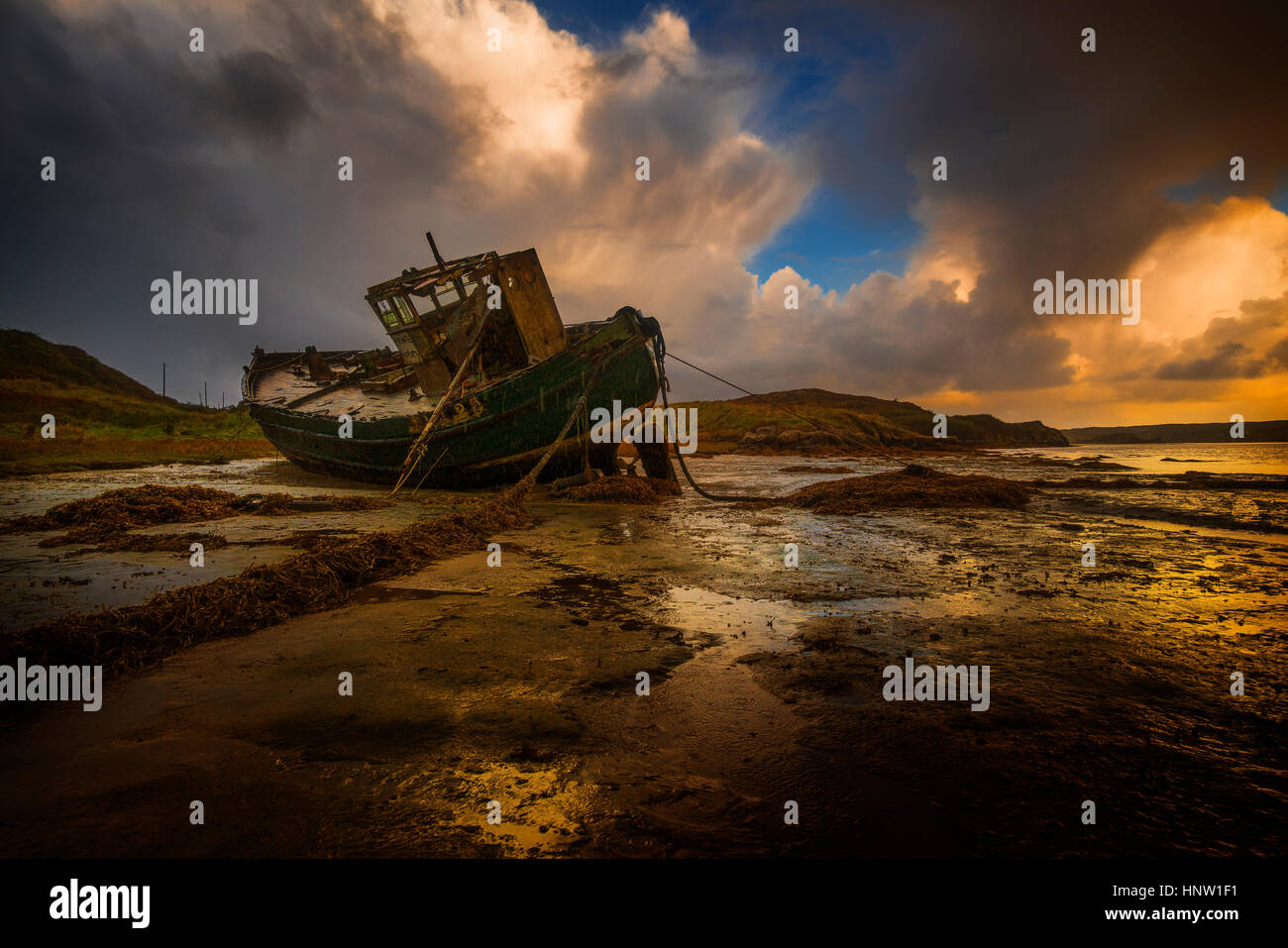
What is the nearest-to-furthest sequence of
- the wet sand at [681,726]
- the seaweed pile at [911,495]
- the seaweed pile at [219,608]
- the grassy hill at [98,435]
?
the wet sand at [681,726]
the seaweed pile at [219,608]
the seaweed pile at [911,495]
the grassy hill at [98,435]

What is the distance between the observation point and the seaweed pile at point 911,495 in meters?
10.5

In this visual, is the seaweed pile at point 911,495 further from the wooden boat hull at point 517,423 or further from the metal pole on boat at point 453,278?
the metal pole on boat at point 453,278

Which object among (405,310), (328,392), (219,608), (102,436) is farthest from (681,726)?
(102,436)

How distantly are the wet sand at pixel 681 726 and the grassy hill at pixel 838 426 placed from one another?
22.9 metres

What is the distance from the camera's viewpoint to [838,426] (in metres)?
27.2

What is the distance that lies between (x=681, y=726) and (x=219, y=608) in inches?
132

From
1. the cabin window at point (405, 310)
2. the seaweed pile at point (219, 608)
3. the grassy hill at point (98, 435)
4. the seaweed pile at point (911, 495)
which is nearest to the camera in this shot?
the seaweed pile at point (219, 608)

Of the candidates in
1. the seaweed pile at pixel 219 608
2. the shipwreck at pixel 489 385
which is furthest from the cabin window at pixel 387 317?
the seaweed pile at pixel 219 608

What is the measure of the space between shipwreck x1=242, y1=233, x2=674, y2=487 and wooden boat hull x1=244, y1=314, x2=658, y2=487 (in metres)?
0.03

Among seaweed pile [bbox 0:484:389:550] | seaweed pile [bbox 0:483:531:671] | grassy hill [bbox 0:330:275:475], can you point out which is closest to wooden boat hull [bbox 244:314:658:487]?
seaweed pile [bbox 0:484:389:550]

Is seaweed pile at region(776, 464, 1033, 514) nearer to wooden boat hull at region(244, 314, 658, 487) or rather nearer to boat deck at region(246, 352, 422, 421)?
A: wooden boat hull at region(244, 314, 658, 487)

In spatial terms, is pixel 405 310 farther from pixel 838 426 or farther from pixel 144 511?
pixel 838 426
